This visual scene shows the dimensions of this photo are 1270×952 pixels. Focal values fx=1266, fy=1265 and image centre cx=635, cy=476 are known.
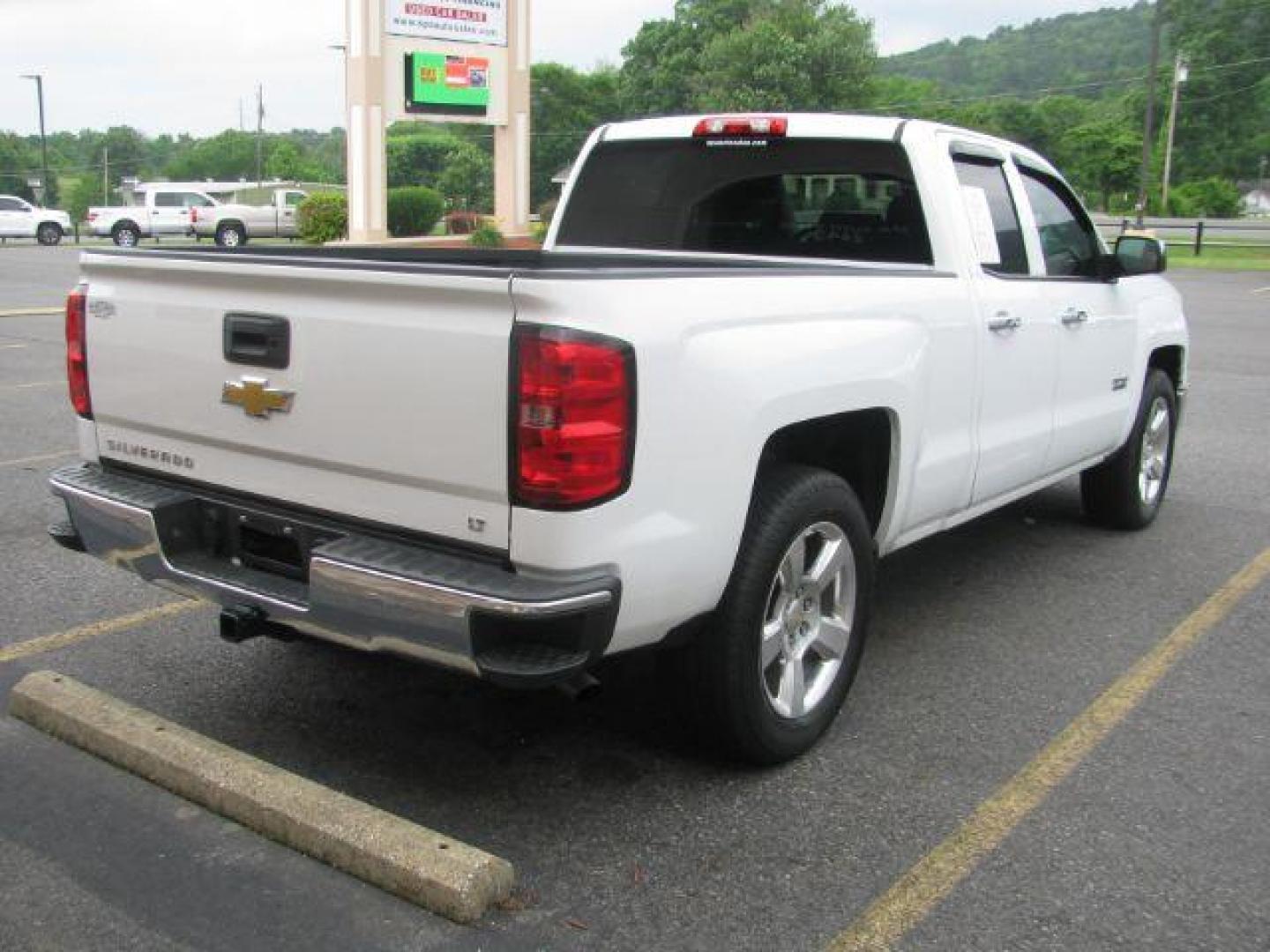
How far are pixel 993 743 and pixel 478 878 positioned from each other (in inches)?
69.3

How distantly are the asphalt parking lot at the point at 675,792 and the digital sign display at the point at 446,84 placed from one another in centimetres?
2384

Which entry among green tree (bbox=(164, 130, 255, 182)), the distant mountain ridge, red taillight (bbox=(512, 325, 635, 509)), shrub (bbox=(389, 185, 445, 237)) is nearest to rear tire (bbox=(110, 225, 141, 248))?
shrub (bbox=(389, 185, 445, 237))

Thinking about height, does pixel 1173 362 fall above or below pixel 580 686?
above

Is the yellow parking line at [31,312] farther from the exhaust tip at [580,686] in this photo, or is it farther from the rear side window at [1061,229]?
the exhaust tip at [580,686]

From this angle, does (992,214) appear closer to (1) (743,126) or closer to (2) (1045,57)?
(1) (743,126)

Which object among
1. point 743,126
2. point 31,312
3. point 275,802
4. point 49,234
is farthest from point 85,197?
point 275,802

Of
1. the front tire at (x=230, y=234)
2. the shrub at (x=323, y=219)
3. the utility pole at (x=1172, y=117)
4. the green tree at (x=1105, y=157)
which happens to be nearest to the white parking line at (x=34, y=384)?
the shrub at (x=323, y=219)

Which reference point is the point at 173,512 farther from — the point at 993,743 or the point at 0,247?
the point at 0,247

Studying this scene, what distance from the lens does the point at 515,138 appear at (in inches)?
1179

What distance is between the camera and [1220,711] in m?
4.11

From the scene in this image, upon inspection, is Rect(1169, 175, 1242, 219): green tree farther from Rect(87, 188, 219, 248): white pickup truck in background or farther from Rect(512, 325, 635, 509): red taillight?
Rect(512, 325, 635, 509): red taillight

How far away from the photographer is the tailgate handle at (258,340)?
3.21 meters

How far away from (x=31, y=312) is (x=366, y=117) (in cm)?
1159

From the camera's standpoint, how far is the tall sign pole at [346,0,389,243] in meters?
26.8
